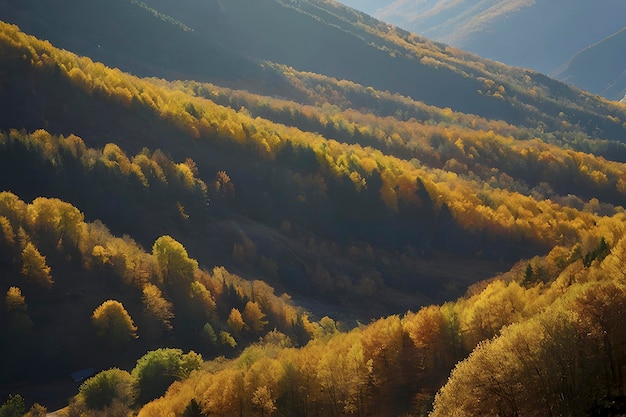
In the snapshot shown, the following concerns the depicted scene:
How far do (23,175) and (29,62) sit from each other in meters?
37.7

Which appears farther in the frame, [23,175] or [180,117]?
[180,117]

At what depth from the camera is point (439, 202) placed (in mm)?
172875

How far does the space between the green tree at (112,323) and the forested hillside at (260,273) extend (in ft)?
1.13

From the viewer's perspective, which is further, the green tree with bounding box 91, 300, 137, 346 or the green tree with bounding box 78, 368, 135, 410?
the green tree with bounding box 91, 300, 137, 346

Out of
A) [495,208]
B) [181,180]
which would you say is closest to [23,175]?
[181,180]

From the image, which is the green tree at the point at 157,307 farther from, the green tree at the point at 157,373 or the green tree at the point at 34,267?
the green tree at the point at 157,373

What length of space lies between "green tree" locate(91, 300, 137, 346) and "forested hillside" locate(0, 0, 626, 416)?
0.34 metres

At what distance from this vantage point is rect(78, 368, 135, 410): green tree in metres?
74.9

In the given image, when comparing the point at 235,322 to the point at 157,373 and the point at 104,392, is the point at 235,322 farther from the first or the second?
the point at 104,392

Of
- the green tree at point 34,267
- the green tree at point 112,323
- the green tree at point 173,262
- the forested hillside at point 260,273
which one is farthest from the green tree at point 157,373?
the green tree at point 173,262

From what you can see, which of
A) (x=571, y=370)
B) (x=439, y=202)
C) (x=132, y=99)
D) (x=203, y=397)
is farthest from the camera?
(x=439, y=202)

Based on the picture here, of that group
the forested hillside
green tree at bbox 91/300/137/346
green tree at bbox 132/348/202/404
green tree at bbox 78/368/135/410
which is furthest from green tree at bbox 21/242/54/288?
green tree at bbox 132/348/202/404

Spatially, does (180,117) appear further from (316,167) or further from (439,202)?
(439,202)

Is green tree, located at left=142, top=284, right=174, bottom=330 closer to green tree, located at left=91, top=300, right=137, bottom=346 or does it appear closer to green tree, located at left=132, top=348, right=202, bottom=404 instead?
green tree, located at left=91, top=300, right=137, bottom=346
